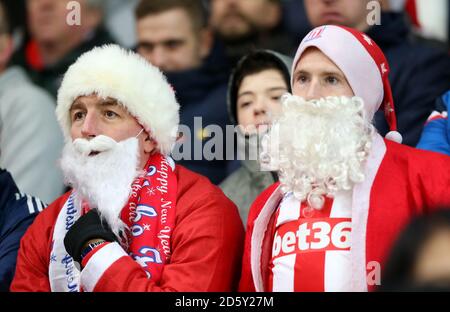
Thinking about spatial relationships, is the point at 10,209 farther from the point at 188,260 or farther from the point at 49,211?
the point at 188,260

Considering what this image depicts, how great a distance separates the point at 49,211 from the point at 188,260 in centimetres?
81

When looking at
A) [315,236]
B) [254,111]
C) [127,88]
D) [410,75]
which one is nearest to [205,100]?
[254,111]

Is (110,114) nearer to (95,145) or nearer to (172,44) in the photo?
(95,145)

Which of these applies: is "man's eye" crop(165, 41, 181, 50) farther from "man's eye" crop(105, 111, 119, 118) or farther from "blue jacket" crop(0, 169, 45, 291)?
"man's eye" crop(105, 111, 119, 118)

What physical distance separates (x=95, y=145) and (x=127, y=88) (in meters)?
0.30

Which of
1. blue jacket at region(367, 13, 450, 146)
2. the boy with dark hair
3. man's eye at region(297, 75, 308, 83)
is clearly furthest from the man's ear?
man's eye at region(297, 75, 308, 83)

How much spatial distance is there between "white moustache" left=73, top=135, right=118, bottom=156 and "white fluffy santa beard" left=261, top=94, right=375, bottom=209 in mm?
681

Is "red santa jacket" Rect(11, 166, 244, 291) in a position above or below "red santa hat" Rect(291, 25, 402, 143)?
below

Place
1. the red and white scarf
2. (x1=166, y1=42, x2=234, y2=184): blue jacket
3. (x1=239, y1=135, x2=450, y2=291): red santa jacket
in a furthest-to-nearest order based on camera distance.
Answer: (x1=166, y1=42, x2=234, y2=184): blue jacket, the red and white scarf, (x1=239, y1=135, x2=450, y2=291): red santa jacket

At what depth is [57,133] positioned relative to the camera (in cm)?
602

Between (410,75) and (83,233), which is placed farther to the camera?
(410,75)

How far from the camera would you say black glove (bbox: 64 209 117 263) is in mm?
4008

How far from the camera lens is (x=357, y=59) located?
13.8 ft
